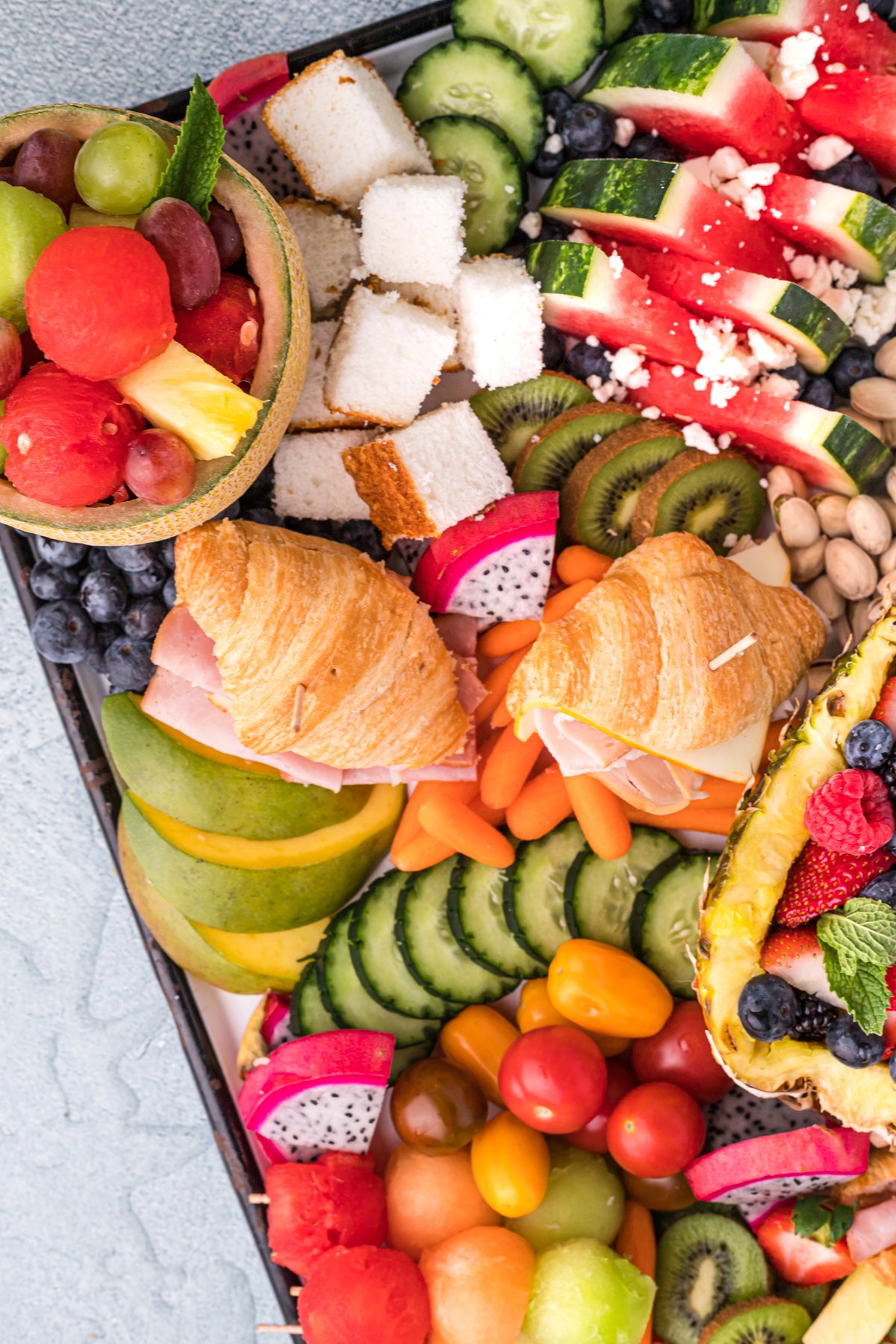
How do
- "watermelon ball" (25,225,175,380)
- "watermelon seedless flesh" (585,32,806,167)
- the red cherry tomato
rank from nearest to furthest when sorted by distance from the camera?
"watermelon ball" (25,225,175,380)
"watermelon seedless flesh" (585,32,806,167)
the red cherry tomato

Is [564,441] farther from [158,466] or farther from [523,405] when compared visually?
[158,466]

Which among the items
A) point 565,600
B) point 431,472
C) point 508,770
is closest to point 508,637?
point 565,600

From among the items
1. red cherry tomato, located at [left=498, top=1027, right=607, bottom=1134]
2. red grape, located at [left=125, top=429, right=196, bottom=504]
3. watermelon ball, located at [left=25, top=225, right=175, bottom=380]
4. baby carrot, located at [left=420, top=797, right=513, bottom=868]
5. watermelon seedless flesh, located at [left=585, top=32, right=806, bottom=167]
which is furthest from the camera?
baby carrot, located at [left=420, top=797, right=513, bottom=868]

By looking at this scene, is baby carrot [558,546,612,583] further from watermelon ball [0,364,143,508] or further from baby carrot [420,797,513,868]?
watermelon ball [0,364,143,508]

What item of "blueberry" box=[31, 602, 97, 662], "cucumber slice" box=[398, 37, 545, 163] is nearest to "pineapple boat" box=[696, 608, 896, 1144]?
"cucumber slice" box=[398, 37, 545, 163]

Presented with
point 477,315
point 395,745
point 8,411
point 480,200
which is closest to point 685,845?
point 395,745

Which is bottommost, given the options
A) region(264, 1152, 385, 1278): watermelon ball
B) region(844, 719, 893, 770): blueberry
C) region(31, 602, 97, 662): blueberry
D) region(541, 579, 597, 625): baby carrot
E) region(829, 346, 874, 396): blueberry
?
region(264, 1152, 385, 1278): watermelon ball

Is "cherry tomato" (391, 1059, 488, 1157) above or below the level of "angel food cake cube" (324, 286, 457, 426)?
below

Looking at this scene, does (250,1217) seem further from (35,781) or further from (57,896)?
(35,781)
